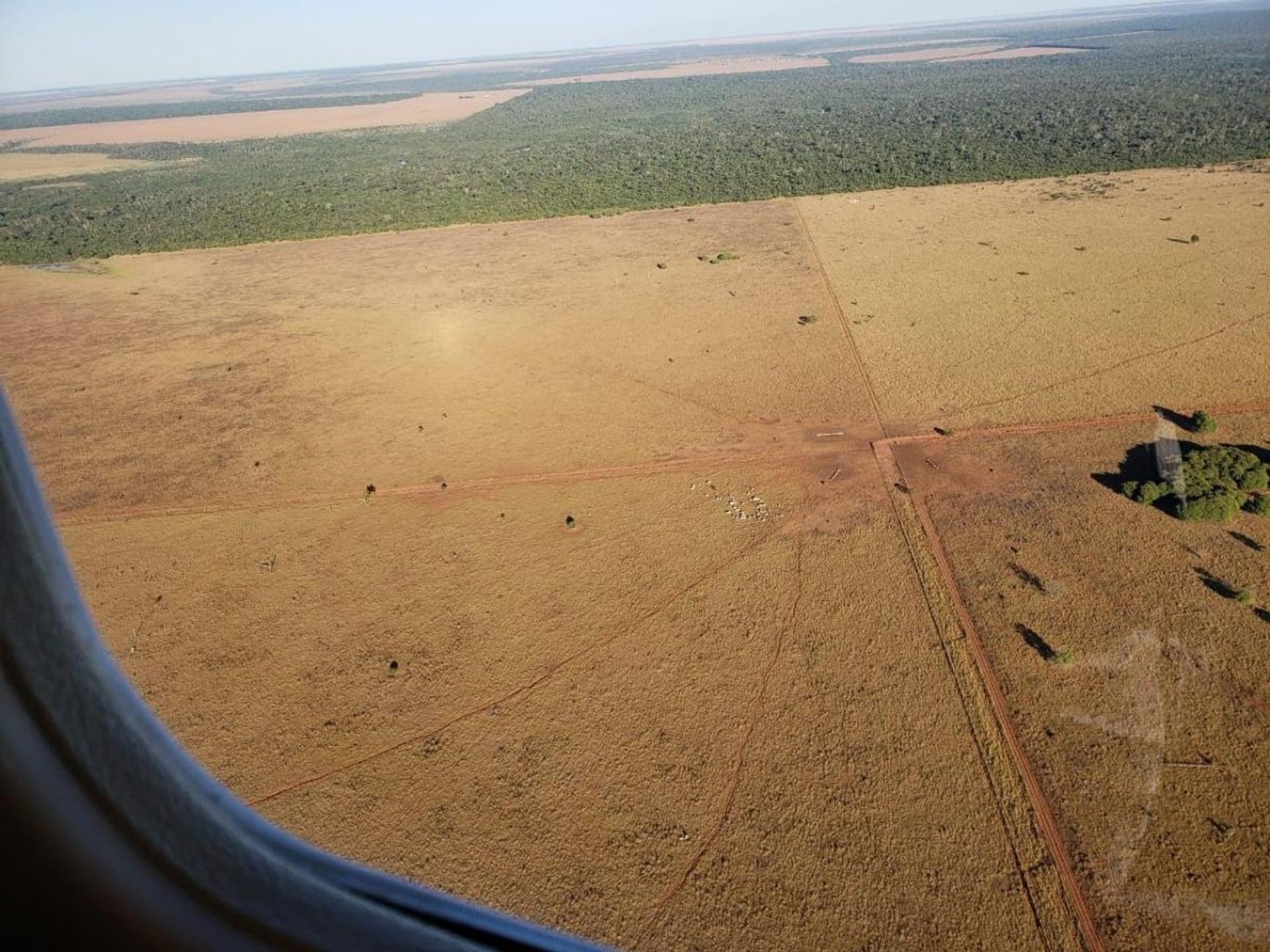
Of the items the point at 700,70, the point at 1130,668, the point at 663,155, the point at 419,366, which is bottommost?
the point at 1130,668

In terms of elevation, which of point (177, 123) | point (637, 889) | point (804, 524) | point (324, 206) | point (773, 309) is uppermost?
point (177, 123)

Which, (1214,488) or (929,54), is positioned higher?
(929,54)

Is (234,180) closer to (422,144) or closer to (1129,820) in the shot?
(422,144)

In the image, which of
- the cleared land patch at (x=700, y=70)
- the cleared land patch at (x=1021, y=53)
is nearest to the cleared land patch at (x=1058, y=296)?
the cleared land patch at (x=1021, y=53)

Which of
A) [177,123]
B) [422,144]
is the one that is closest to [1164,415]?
[422,144]

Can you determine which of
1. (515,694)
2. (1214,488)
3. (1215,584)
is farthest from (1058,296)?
(515,694)

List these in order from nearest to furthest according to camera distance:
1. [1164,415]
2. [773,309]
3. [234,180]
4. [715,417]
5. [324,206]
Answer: [1164,415]
[715,417]
[773,309]
[324,206]
[234,180]

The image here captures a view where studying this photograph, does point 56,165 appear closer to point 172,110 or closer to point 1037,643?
point 172,110
